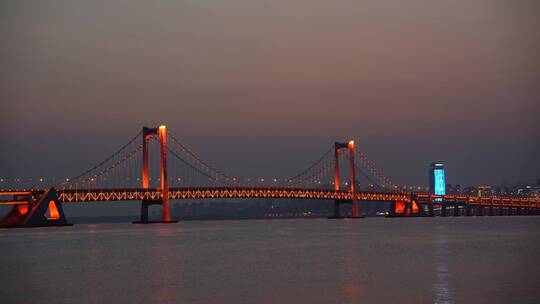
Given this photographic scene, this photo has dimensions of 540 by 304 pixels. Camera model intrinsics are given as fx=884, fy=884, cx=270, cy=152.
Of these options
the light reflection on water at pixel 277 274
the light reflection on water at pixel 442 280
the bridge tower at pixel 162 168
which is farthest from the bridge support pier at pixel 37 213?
the light reflection on water at pixel 442 280

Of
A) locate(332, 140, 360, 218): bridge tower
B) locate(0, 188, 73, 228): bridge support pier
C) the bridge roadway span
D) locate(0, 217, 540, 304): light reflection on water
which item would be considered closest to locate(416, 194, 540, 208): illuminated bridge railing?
the bridge roadway span

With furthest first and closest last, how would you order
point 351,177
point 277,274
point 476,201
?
point 476,201, point 351,177, point 277,274

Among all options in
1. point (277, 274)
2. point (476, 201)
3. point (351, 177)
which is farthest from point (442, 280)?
point (476, 201)

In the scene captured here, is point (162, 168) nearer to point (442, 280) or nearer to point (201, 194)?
point (201, 194)

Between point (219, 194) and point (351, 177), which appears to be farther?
point (351, 177)

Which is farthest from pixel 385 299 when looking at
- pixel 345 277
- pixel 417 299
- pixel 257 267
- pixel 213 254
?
pixel 213 254

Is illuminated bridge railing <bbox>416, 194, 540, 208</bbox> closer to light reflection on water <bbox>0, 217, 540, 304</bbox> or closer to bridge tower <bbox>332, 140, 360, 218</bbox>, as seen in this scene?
bridge tower <bbox>332, 140, 360, 218</bbox>

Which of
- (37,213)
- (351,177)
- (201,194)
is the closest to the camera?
(37,213)

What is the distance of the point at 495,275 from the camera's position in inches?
1234

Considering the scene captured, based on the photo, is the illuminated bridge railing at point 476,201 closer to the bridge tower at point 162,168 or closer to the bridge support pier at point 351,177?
the bridge support pier at point 351,177

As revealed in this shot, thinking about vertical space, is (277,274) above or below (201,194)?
below

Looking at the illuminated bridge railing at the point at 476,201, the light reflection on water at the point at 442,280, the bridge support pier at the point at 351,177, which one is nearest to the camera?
the light reflection on water at the point at 442,280

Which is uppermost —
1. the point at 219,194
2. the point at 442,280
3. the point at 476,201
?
the point at 219,194

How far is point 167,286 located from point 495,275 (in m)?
11.6
